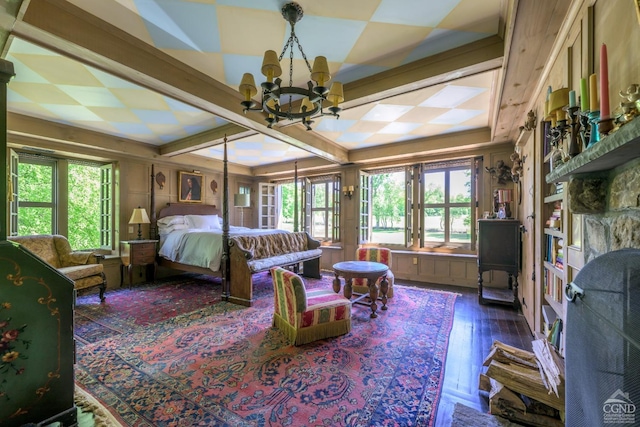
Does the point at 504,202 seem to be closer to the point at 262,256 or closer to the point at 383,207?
the point at 383,207

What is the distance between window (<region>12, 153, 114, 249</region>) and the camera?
13.5ft

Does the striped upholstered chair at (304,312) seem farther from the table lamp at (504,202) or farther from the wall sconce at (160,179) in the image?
the wall sconce at (160,179)

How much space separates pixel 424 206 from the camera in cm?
511

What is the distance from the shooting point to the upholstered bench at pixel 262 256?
366cm

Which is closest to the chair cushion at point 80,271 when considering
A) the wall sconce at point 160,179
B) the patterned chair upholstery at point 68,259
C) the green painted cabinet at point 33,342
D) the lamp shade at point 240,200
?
the patterned chair upholstery at point 68,259

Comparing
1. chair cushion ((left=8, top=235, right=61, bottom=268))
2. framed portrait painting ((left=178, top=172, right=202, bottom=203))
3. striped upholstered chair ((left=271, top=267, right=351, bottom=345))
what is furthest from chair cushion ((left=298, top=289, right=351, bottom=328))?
framed portrait painting ((left=178, top=172, right=202, bottom=203))

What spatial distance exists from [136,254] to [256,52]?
13.9 ft

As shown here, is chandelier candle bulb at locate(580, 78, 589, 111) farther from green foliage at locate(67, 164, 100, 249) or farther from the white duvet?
green foliage at locate(67, 164, 100, 249)

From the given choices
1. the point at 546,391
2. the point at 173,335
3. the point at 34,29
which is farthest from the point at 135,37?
the point at 546,391

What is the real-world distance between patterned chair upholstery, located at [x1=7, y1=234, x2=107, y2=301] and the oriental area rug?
376mm

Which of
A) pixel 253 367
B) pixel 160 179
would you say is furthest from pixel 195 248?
pixel 253 367

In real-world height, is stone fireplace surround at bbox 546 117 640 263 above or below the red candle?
below

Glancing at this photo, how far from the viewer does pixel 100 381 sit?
1943 millimetres

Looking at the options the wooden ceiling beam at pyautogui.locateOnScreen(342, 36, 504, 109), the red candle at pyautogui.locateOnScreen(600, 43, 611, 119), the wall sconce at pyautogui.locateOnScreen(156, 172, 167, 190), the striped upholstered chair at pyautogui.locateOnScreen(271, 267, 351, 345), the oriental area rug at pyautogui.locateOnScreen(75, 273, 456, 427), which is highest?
the wooden ceiling beam at pyautogui.locateOnScreen(342, 36, 504, 109)
